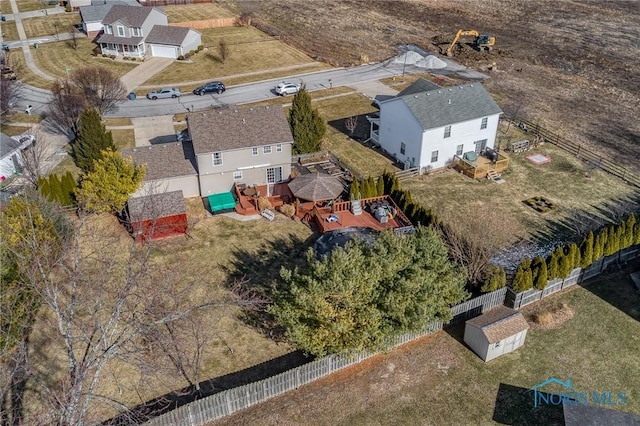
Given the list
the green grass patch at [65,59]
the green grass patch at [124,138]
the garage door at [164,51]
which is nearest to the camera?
the green grass patch at [124,138]

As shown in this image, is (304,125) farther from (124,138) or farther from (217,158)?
(124,138)

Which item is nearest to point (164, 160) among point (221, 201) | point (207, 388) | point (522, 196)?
point (221, 201)

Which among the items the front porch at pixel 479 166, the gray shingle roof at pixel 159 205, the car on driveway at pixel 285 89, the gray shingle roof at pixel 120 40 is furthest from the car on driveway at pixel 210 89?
the front porch at pixel 479 166

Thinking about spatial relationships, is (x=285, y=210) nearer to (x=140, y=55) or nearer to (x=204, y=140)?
(x=204, y=140)

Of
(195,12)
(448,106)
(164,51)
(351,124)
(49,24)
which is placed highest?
(448,106)

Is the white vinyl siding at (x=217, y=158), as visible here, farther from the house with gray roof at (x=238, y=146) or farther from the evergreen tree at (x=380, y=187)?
the evergreen tree at (x=380, y=187)

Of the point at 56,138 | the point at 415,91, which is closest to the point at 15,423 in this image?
the point at 56,138
